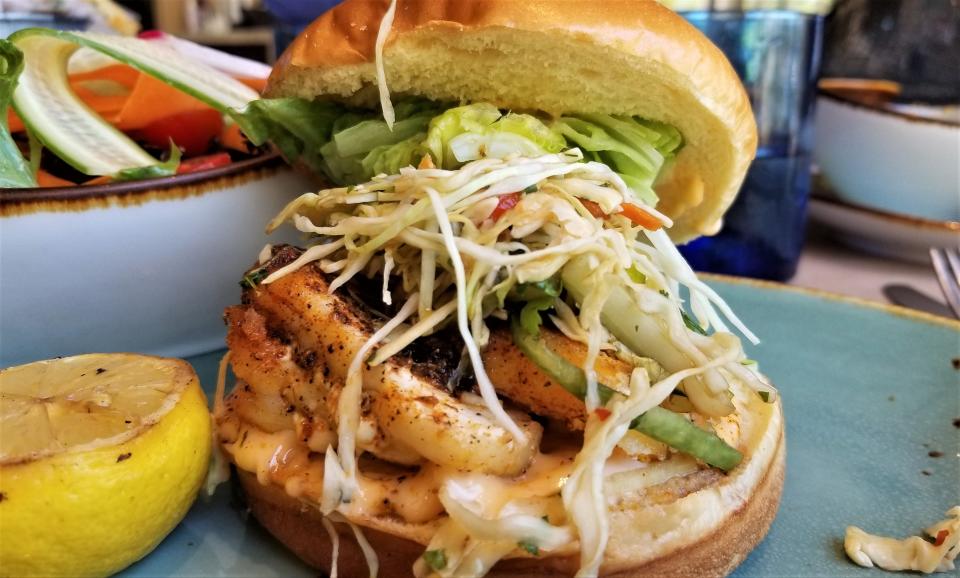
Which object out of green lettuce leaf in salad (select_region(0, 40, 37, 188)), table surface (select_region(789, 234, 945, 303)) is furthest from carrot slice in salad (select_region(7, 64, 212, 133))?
table surface (select_region(789, 234, 945, 303))

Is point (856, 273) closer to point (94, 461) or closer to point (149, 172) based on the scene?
point (149, 172)

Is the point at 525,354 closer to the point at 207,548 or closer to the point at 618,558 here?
the point at 618,558

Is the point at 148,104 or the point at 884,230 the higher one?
the point at 148,104

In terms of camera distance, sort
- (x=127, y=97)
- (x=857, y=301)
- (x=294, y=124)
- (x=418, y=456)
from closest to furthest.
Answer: (x=418, y=456), (x=294, y=124), (x=857, y=301), (x=127, y=97)

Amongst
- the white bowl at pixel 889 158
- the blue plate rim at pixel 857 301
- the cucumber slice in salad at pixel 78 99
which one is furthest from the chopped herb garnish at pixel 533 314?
the white bowl at pixel 889 158

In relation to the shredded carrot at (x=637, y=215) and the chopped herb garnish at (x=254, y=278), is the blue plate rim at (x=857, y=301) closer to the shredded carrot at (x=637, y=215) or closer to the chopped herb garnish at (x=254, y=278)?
the shredded carrot at (x=637, y=215)

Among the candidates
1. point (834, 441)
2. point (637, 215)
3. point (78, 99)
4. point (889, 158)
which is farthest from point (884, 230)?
point (78, 99)

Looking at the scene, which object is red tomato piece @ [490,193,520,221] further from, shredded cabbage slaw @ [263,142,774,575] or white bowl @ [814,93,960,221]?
white bowl @ [814,93,960,221]
